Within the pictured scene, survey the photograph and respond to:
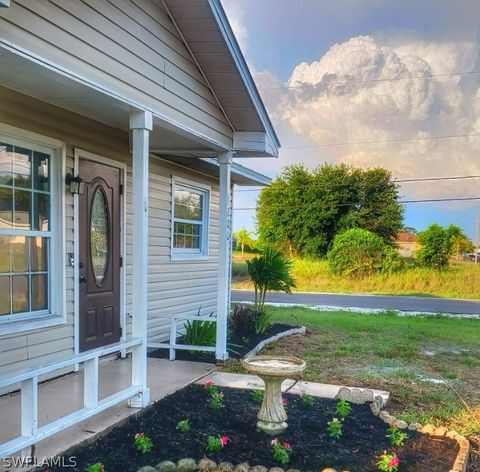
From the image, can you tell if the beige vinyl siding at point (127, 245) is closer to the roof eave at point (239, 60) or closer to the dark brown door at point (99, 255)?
the dark brown door at point (99, 255)

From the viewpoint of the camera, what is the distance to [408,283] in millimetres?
19484

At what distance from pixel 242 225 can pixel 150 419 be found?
32.5 m

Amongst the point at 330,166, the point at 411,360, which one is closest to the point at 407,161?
the point at 330,166

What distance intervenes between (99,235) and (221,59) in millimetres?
2506

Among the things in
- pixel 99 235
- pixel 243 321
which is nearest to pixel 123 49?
pixel 99 235

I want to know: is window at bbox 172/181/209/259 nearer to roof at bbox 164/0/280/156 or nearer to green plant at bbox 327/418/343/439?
roof at bbox 164/0/280/156

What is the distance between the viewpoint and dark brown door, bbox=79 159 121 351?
5.41 meters

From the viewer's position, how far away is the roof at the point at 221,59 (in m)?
4.60

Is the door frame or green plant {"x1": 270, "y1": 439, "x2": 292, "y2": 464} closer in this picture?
green plant {"x1": 270, "y1": 439, "x2": 292, "y2": 464}

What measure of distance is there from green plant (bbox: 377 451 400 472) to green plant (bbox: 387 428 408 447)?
0.40 m

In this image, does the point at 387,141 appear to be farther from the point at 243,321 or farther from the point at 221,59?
the point at 221,59

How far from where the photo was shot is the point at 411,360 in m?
6.66

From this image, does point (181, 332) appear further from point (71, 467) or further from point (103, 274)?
point (71, 467)

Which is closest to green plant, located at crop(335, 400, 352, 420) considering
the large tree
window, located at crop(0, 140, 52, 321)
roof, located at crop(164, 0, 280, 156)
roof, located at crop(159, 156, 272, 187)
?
window, located at crop(0, 140, 52, 321)
